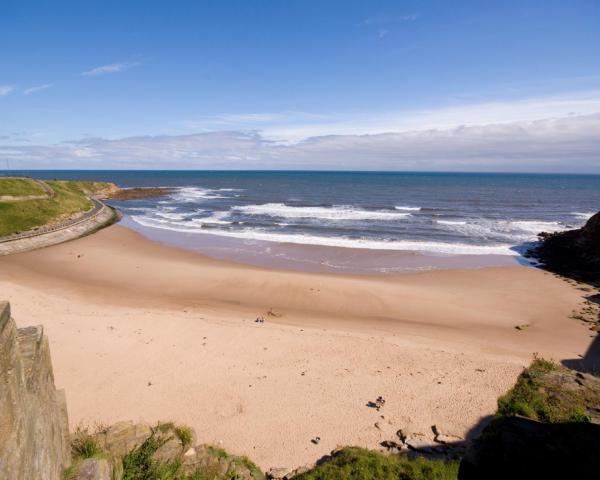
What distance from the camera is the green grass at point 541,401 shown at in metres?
8.71

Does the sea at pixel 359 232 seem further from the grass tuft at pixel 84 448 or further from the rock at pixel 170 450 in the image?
the grass tuft at pixel 84 448

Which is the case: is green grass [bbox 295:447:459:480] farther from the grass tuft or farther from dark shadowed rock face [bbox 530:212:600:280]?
dark shadowed rock face [bbox 530:212:600:280]

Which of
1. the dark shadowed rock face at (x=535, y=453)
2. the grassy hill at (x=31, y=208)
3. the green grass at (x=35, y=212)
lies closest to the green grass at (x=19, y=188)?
the grassy hill at (x=31, y=208)

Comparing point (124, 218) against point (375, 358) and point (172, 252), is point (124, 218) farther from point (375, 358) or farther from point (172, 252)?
point (375, 358)

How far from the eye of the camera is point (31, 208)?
37656 mm

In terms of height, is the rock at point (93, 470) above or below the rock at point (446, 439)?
above

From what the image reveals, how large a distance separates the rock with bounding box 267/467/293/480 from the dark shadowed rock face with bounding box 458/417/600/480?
3692 millimetres

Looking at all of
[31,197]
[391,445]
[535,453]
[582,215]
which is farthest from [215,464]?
[582,215]

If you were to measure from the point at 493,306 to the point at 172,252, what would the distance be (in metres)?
23.4

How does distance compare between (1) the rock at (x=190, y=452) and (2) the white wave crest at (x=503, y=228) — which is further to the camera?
(2) the white wave crest at (x=503, y=228)

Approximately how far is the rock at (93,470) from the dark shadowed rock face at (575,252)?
28.3 metres

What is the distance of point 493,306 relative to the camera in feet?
62.7

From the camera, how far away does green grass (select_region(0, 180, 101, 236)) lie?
107ft

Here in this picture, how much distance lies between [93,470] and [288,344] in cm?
839
